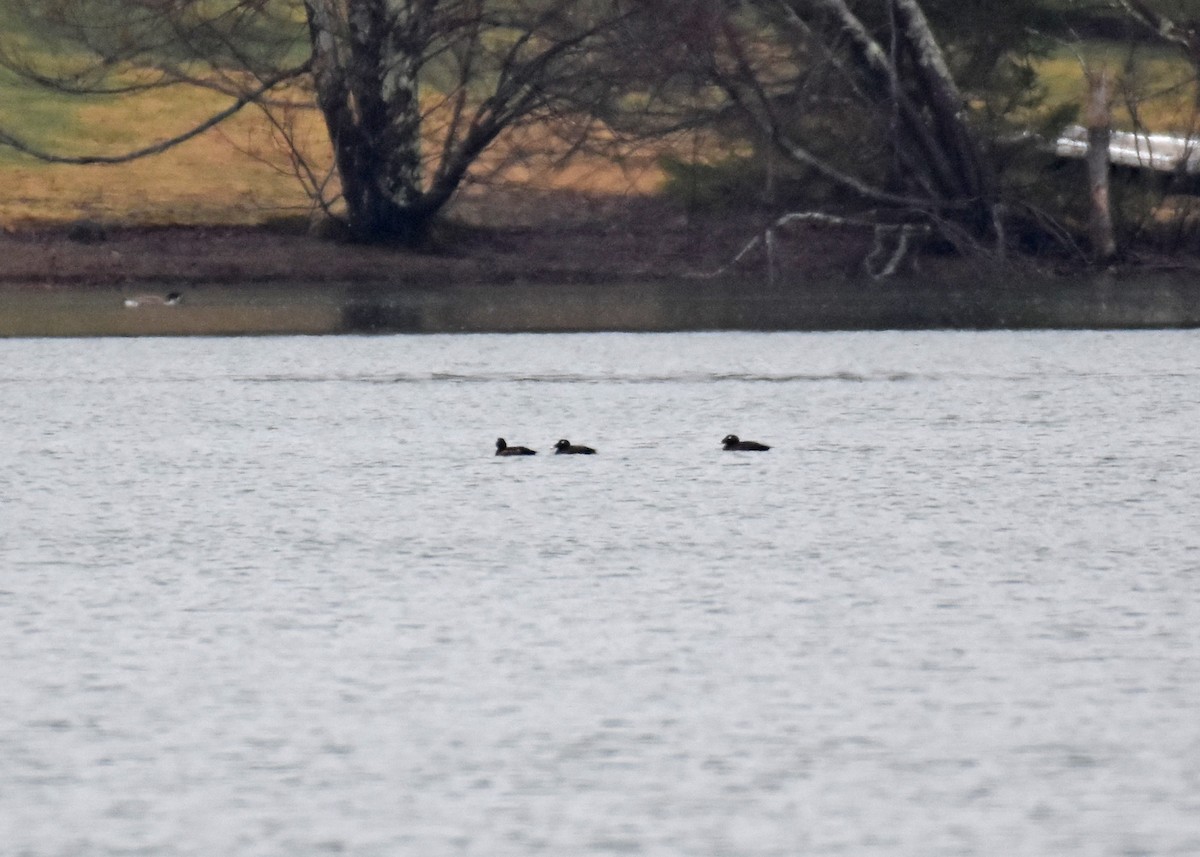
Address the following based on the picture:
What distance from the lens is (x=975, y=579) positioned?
Result: 1034 centimetres

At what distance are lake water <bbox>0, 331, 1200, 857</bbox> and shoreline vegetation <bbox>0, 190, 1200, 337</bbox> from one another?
9.69m

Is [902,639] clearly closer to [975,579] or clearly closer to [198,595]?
[975,579]

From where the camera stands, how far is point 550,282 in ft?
113

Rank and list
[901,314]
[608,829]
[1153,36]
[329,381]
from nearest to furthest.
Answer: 1. [608,829]
2. [329,381]
3. [901,314]
4. [1153,36]

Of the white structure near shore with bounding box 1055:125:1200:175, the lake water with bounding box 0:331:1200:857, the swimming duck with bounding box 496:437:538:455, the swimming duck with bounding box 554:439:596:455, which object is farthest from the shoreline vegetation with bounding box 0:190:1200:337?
the swimming duck with bounding box 496:437:538:455

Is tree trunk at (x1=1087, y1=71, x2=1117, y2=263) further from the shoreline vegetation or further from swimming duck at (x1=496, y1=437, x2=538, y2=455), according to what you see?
swimming duck at (x1=496, y1=437, x2=538, y2=455)

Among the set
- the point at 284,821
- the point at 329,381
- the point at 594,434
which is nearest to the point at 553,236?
the point at 329,381

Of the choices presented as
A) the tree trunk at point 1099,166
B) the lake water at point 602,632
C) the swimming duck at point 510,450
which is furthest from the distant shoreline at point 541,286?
the swimming duck at point 510,450

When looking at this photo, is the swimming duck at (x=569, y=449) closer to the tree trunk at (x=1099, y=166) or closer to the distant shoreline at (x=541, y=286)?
the distant shoreline at (x=541, y=286)

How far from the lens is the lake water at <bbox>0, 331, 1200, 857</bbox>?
6602mm

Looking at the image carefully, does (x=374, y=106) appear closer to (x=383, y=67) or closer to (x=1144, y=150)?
(x=383, y=67)

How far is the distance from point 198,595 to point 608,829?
13.2ft

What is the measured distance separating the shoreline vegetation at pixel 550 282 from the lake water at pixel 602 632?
9.69 meters

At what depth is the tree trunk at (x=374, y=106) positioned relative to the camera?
32.9 metres
